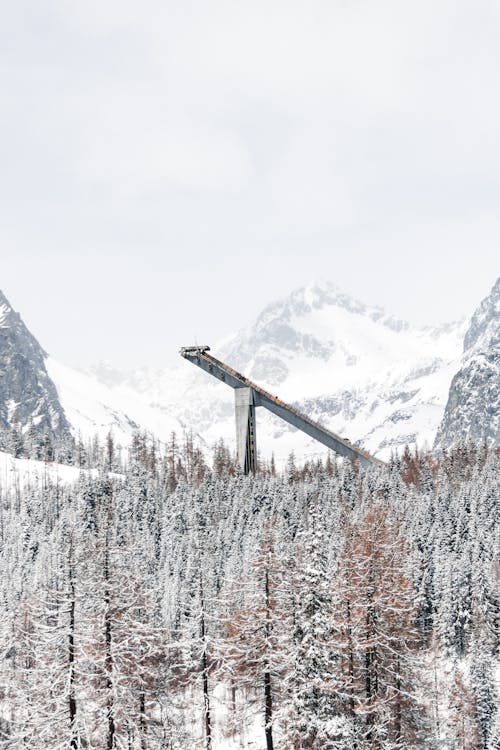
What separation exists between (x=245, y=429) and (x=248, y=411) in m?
4.21

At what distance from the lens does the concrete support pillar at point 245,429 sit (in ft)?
463

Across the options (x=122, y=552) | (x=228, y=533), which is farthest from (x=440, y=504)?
(x=122, y=552)

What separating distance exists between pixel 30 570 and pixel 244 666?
107372 mm

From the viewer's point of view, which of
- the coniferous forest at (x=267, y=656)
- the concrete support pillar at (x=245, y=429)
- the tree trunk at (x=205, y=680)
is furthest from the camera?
the concrete support pillar at (x=245, y=429)

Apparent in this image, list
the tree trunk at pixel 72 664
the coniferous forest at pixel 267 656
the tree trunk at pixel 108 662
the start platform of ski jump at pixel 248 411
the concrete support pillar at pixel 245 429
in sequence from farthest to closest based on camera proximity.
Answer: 1. the concrete support pillar at pixel 245 429
2. the start platform of ski jump at pixel 248 411
3. the coniferous forest at pixel 267 656
4. the tree trunk at pixel 108 662
5. the tree trunk at pixel 72 664

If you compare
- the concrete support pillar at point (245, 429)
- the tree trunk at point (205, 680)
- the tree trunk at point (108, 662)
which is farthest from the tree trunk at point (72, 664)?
the concrete support pillar at point (245, 429)

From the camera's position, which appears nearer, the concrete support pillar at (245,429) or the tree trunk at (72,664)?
the tree trunk at (72,664)

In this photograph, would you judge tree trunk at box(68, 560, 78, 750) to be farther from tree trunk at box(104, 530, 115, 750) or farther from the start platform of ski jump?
the start platform of ski jump

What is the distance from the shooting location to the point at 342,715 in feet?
107

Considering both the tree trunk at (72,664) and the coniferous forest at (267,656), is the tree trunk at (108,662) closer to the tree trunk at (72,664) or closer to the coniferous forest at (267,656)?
Result: the coniferous forest at (267,656)

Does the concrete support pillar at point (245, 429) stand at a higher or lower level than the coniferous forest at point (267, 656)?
higher

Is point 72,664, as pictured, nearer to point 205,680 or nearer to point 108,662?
point 108,662

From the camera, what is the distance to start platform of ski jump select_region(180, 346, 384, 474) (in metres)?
138

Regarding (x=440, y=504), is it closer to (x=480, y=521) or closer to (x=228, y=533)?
(x=480, y=521)
